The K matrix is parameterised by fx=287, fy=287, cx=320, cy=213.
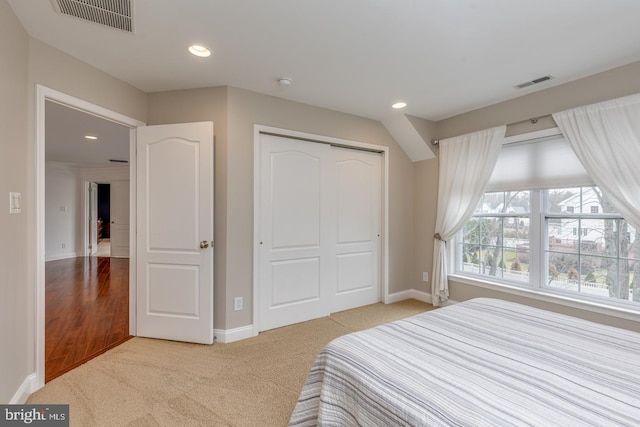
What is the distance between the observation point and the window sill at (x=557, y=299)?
92.4 inches

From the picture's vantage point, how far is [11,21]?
169 cm

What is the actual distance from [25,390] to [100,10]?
242cm

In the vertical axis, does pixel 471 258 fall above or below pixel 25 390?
above

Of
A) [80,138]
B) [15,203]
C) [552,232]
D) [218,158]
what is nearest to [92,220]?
[80,138]

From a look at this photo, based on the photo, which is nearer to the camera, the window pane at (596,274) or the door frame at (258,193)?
the window pane at (596,274)

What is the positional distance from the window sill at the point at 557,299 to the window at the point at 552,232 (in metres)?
0.07

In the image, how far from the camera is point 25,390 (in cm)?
185

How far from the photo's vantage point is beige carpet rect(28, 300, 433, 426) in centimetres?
174

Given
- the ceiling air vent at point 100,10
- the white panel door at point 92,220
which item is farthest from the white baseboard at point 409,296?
the white panel door at point 92,220

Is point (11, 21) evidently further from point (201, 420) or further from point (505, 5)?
point (505, 5)

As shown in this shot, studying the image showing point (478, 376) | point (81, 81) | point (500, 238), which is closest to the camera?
point (478, 376)

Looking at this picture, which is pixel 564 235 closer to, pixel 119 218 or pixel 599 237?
pixel 599 237

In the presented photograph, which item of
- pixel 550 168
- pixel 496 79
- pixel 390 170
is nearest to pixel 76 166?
pixel 390 170

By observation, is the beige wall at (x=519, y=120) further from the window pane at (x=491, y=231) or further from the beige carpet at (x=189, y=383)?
the beige carpet at (x=189, y=383)
